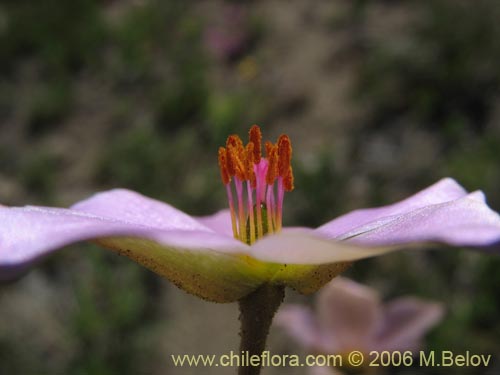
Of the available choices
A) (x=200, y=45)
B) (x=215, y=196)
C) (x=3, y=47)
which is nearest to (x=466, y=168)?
(x=215, y=196)

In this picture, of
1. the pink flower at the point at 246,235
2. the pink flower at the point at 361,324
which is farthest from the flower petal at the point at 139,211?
the pink flower at the point at 361,324

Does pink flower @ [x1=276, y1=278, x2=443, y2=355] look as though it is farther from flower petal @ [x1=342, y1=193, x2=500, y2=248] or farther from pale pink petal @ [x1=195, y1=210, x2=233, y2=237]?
flower petal @ [x1=342, y1=193, x2=500, y2=248]

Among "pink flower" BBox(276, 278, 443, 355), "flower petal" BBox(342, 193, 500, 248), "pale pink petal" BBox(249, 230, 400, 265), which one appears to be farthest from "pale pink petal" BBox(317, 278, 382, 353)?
"pale pink petal" BBox(249, 230, 400, 265)

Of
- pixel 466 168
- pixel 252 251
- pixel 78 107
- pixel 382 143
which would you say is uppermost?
pixel 78 107

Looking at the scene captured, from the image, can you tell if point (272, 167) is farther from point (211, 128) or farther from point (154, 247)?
point (211, 128)

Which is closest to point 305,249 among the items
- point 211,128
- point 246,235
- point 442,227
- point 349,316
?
point 442,227

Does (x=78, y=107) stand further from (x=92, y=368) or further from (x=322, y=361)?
(x=322, y=361)
